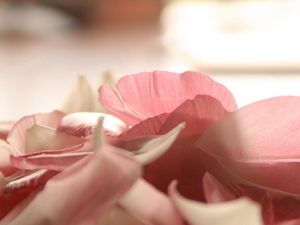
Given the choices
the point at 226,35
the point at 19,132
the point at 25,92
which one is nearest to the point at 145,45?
the point at 226,35

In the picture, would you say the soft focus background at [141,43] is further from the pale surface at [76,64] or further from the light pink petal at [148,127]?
the light pink petal at [148,127]

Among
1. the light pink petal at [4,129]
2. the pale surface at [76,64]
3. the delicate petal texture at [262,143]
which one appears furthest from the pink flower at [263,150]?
the pale surface at [76,64]

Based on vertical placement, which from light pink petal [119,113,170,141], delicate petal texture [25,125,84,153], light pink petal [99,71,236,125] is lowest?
delicate petal texture [25,125,84,153]

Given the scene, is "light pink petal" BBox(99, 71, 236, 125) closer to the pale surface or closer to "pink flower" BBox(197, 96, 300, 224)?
"pink flower" BBox(197, 96, 300, 224)

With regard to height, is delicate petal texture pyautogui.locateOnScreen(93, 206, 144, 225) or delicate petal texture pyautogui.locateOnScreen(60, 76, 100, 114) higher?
delicate petal texture pyautogui.locateOnScreen(60, 76, 100, 114)

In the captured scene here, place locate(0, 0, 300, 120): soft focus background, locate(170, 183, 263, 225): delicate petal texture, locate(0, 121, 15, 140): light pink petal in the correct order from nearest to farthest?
locate(170, 183, 263, 225): delicate petal texture, locate(0, 121, 15, 140): light pink petal, locate(0, 0, 300, 120): soft focus background

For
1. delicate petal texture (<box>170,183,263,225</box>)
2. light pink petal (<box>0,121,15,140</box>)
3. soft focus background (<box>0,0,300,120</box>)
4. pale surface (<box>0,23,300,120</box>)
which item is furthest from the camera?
soft focus background (<box>0,0,300,120</box>)

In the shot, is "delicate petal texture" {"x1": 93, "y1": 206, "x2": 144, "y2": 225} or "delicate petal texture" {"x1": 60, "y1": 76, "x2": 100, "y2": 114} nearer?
"delicate petal texture" {"x1": 93, "y1": 206, "x2": 144, "y2": 225}

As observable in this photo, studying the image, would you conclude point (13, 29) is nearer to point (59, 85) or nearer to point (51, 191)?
point (59, 85)

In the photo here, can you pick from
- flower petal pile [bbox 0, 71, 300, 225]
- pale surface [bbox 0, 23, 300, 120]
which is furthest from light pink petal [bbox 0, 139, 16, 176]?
pale surface [bbox 0, 23, 300, 120]
